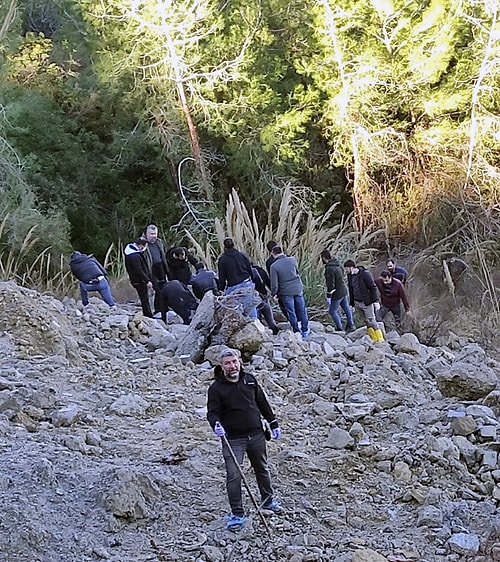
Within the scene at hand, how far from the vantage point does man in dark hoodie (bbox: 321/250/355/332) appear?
34.3ft

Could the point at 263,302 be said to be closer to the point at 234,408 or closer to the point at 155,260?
the point at 155,260

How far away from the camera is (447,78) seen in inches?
635

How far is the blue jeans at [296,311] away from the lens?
10.1 m

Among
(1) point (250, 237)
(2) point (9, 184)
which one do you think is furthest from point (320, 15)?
(2) point (9, 184)

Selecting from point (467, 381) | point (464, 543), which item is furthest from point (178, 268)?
point (464, 543)

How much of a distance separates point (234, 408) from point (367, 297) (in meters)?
5.37

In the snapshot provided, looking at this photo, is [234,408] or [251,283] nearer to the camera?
[234,408]

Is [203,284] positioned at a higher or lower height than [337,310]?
higher

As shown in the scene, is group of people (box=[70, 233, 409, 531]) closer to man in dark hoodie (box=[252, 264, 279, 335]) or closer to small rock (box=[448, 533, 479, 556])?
man in dark hoodie (box=[252, 264, 279, 335])

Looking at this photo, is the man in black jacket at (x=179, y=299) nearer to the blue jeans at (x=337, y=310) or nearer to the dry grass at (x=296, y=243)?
the blue jeans at (x=337, y=310)

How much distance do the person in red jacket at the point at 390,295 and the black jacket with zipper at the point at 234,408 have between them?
5.89 metres

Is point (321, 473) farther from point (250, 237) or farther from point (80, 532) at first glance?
point (250, 237)

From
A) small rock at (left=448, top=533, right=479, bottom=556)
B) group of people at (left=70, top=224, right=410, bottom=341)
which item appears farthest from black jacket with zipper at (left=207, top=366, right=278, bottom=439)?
group of people at (left=70, top=224, right=410, bottom=341)

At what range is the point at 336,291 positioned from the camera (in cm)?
1055
